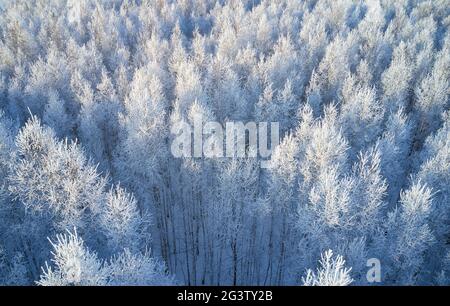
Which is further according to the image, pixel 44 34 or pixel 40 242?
pixel 44 34

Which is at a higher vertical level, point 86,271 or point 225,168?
point 86,271

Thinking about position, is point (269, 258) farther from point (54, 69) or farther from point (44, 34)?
point (44, 34)

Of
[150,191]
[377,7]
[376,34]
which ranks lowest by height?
[150,191]

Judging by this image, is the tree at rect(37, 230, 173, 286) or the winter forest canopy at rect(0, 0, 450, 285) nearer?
the tree at rect(37, 230, 173, 286)

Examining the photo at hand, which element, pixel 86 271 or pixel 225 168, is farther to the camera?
pixel 225 168

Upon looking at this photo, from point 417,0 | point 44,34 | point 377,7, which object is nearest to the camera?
point 44,34

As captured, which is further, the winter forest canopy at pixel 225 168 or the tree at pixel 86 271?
the winter forest canopy at pixel 225 168
